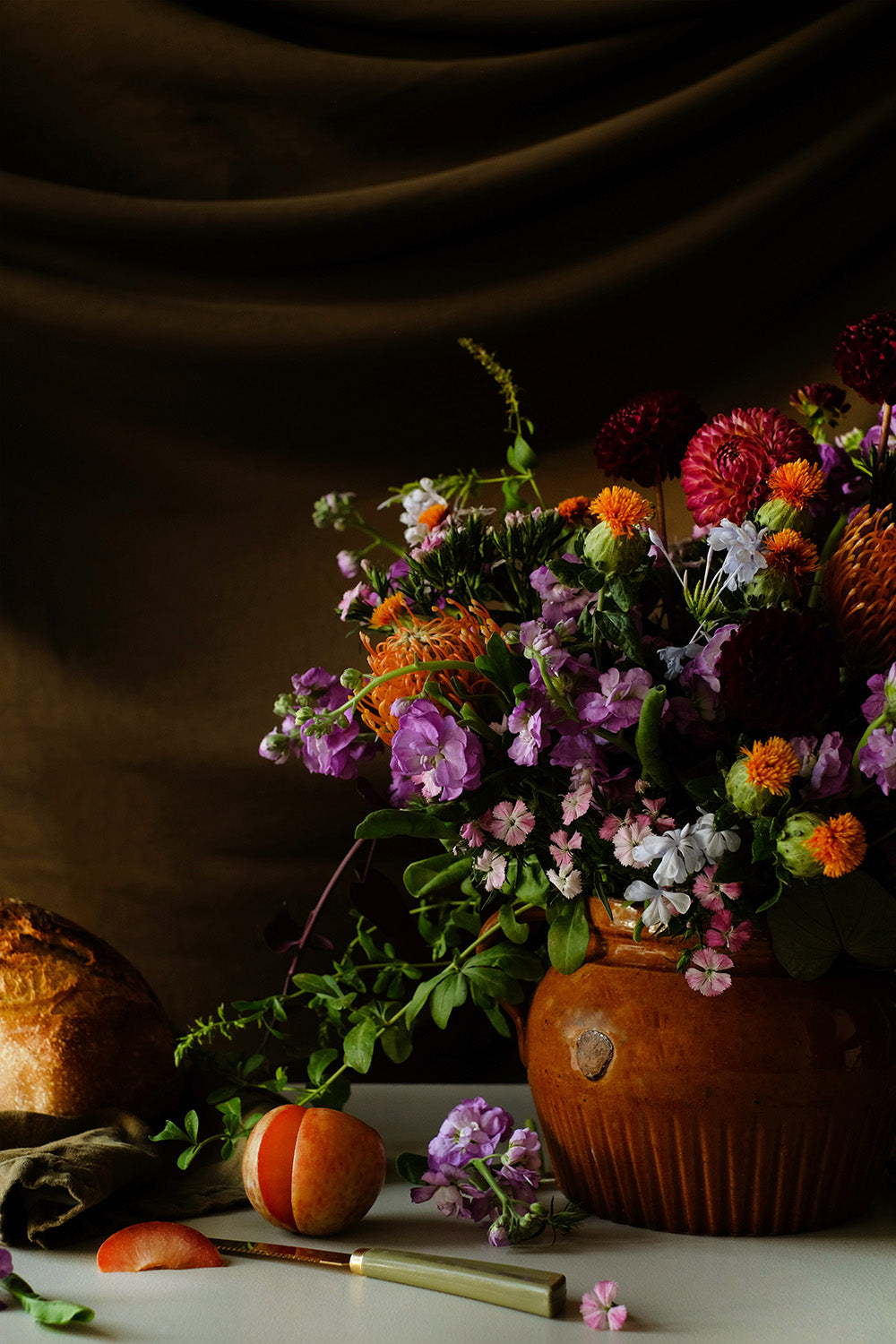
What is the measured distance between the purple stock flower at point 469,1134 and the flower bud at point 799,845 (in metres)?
0.27

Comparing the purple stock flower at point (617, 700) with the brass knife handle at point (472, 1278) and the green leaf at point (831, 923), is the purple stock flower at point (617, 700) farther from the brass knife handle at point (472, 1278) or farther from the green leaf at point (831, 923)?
the brass knife handle at point (472, 1278)

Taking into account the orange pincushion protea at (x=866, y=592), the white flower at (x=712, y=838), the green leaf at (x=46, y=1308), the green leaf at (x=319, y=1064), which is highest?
the orange pincushion protea at (x=866, y=592)

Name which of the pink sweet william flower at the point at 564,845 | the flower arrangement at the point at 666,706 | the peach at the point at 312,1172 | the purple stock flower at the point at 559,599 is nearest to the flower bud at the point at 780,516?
the flower arrangement at the point at 666,706

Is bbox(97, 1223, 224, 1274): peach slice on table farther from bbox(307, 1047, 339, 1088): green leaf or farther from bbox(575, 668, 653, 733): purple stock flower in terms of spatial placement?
bbox(575, 668, 653, 733): purple stock flower

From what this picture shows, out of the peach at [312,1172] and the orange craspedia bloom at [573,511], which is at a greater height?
the orange craspedia bloom at [573,511]

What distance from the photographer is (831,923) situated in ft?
2.23

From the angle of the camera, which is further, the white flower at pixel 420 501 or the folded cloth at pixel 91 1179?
the white flower at pixel 420 501

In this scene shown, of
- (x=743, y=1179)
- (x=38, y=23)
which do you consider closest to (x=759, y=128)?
(x=38, y=23)

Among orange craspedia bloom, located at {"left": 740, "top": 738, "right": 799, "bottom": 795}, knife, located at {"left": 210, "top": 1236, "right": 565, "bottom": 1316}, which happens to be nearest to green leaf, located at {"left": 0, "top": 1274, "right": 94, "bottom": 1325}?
knife, located at {"left": 210, "top": 1236, "right": 565, "bottom": 1316}

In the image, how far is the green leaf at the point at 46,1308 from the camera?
2.01ft

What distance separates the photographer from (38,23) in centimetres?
119

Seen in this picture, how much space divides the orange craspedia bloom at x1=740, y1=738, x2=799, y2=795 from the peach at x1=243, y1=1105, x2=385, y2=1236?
13.3 inches

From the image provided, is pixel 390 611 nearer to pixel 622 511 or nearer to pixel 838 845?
pixel 622 511

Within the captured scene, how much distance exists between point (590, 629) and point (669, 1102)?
28 cm
